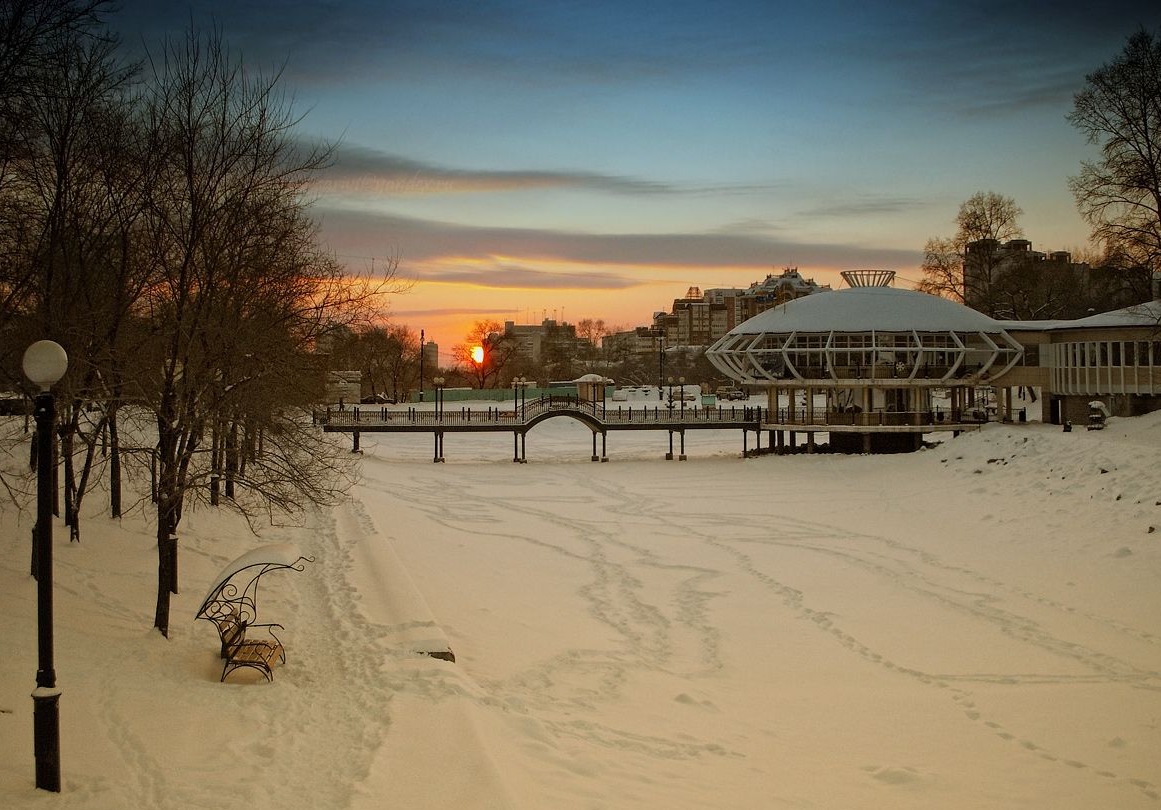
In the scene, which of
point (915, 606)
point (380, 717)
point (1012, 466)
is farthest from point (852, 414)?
point (380, 717)

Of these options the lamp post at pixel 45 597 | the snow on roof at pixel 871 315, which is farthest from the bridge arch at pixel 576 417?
the lamp post at pixel 45 597

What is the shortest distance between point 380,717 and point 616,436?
5916 centimetres

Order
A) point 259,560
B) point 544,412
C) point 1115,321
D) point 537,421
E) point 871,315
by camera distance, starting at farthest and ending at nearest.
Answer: point 544,412, point 537,421, point 871,315, point 1115,321, point 259,560

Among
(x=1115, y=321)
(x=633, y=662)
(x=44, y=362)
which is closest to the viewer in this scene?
(x=44, y=362)

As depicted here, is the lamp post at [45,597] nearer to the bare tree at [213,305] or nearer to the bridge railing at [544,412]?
the bare tree at [213,305]

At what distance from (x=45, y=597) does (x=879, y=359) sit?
45718 mm

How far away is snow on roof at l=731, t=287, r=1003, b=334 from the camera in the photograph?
47.7 meters

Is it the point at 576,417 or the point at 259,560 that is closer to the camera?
the point at 259,560

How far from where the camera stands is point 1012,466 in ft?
114

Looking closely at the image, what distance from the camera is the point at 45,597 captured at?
793cm

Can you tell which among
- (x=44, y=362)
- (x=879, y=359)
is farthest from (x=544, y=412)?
(x=44, y=362)

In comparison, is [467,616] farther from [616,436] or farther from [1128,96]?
[616,436]

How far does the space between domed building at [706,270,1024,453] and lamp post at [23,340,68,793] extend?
41.7 m

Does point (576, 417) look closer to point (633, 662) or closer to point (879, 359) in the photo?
point (879, 359)
